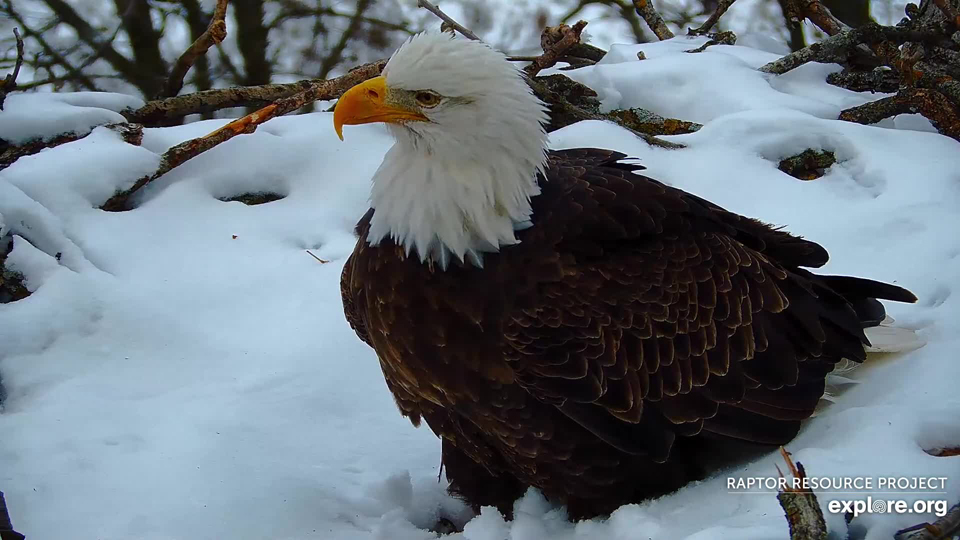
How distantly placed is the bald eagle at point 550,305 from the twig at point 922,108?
1998 millimetres

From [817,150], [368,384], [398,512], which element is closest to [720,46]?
[817,150]

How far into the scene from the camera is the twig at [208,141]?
13.7ft

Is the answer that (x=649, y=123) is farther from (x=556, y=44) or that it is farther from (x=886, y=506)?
(x=886, y=506)

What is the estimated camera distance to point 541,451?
266cm

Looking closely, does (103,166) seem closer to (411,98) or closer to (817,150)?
(411,98)

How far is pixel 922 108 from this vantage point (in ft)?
13.9

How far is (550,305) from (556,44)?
2607 mm

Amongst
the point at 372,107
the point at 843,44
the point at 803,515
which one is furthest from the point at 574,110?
the point at 803,515

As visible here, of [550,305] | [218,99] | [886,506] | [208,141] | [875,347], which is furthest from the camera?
[218,99]

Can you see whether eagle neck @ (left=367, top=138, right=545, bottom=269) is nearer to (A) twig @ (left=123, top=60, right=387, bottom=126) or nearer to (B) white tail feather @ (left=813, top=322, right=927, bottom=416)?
(B) white tail feather @ (left=813, top=322, right=927, bottom=416)

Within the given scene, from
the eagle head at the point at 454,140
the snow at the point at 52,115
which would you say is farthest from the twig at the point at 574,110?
the snow at the point at 52,115

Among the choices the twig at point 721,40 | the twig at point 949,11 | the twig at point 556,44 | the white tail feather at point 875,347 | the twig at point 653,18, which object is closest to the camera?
the white tail feather at point 875,347

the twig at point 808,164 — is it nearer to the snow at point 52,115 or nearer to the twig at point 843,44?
the twig at point 843,44

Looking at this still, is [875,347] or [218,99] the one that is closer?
[875,347]
